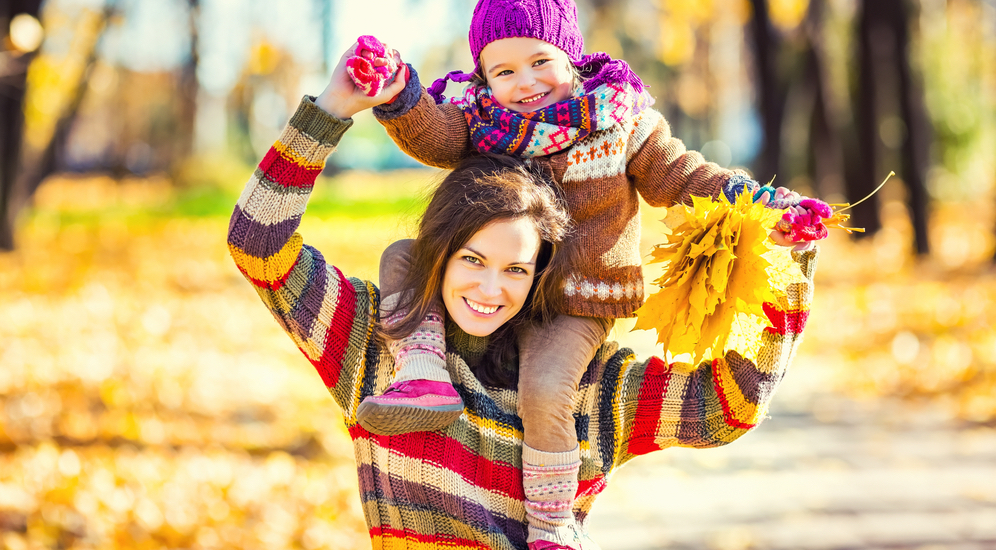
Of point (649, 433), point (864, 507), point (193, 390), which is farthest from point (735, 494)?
point (193, 390)

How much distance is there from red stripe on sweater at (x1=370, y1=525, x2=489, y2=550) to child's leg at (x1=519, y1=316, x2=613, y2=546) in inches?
5.8

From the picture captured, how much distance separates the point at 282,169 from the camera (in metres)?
1.94

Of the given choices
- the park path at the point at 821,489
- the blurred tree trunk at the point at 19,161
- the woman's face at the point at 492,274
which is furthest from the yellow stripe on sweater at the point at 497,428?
the blurred tree trunk at the point at 19,161

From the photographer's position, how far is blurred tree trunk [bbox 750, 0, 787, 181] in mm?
15023

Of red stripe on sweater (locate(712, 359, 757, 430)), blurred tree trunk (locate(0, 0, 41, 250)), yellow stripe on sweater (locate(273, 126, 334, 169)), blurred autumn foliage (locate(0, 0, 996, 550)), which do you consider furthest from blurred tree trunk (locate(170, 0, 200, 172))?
red stripe on sweater (locate(712, 359, 757, 430))

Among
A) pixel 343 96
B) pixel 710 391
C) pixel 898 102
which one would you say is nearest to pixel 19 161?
pixel 343 96

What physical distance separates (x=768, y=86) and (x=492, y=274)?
1457 centimetres

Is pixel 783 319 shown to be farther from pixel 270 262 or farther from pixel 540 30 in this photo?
pixel 270 262

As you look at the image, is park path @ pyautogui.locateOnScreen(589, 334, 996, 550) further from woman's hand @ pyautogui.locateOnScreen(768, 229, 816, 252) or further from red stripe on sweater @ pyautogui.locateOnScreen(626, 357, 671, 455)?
woman's hand @ pyautogui.locateOnScreen(768, 229, 816, 252)

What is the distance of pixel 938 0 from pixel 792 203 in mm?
22074

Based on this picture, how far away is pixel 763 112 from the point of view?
625 inches

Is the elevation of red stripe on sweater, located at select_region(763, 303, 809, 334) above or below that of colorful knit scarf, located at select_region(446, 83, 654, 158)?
below

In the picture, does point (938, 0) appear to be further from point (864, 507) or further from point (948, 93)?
point (864, 507)

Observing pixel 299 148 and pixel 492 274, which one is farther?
pixel 492 274
